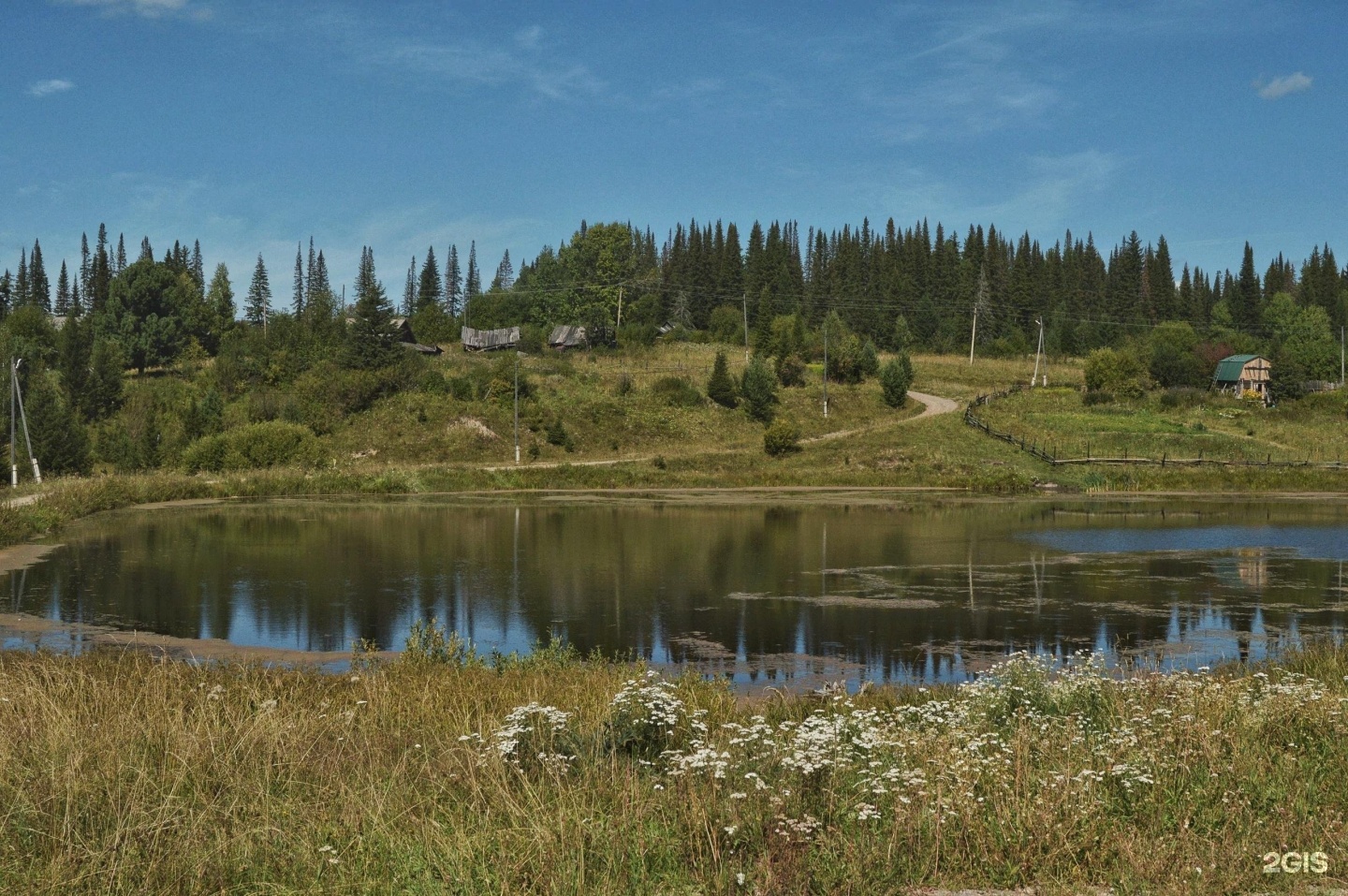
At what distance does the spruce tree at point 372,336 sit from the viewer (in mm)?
84250

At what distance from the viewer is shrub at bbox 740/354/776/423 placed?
8238 cm

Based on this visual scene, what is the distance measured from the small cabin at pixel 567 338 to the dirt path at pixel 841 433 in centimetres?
3671

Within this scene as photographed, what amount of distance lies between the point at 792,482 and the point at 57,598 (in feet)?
132

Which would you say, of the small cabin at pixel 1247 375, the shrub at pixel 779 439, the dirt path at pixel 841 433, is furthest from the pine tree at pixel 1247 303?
the shrub at pixel 779 439

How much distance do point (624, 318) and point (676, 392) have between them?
171 ft

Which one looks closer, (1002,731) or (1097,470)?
(1002,731)

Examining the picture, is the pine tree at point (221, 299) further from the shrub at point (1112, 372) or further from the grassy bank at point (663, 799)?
the grassy bank at point (663, 799)

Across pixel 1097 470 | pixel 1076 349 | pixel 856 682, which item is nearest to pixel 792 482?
pixel 1097 470

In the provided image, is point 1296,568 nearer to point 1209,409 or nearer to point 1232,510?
point 1232,510

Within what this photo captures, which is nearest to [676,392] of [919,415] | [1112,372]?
[919,415]

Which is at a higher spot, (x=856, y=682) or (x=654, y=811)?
(x=654, y=811)

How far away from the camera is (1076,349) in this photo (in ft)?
→ 450

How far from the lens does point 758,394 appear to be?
82312 mm

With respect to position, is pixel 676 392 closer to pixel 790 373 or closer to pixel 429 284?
pixel 790 373
